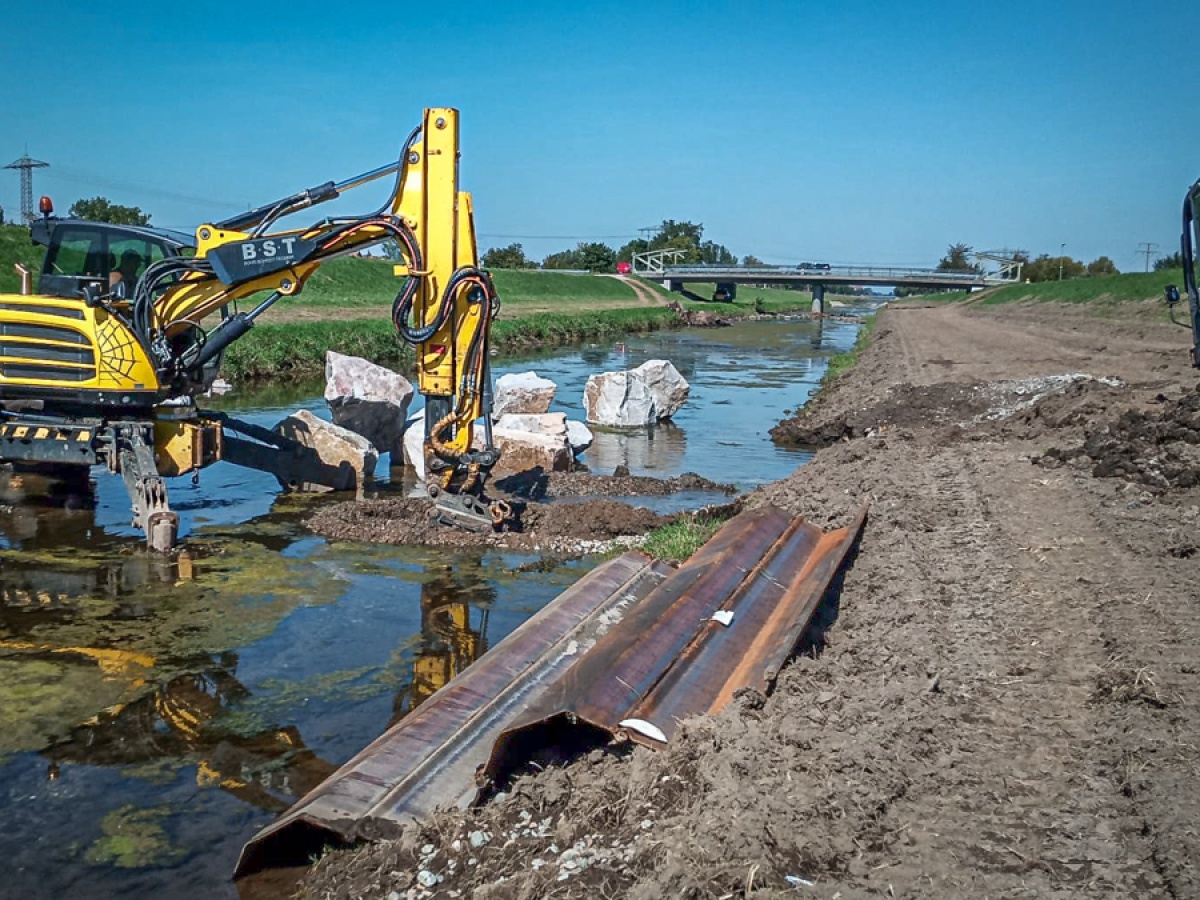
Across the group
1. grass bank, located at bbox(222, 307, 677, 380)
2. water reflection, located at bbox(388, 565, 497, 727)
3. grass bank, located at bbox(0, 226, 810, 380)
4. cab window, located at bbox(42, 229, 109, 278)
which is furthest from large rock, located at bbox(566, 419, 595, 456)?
grass bank, located at bbox(222, 307, 677, 380)

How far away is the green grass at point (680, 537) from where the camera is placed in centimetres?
964

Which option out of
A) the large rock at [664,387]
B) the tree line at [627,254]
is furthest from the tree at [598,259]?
the large rock at [664,387]

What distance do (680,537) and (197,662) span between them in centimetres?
453

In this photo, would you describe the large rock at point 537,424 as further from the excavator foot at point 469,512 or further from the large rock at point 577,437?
the excavator foot at point 469,512

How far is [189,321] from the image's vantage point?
1137 centimetres

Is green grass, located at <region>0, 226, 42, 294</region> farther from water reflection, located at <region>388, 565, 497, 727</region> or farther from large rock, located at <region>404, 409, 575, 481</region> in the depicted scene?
water reflection, located at <region>388, 565, 497, 727</region>

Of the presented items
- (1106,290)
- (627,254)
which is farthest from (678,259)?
(1106,290)

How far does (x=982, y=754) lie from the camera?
15.1 feet

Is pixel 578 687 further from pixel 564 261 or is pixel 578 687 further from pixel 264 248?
pixel 564 261

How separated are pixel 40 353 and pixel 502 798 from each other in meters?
8.38

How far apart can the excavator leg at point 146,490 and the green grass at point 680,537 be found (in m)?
4.52

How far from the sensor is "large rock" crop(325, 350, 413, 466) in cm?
1489

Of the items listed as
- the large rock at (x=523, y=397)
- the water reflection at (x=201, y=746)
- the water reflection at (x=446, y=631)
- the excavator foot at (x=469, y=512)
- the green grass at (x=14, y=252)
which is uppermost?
the green grass at (x=14, y=252)

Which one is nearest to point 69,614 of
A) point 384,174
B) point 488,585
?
point 488,585
